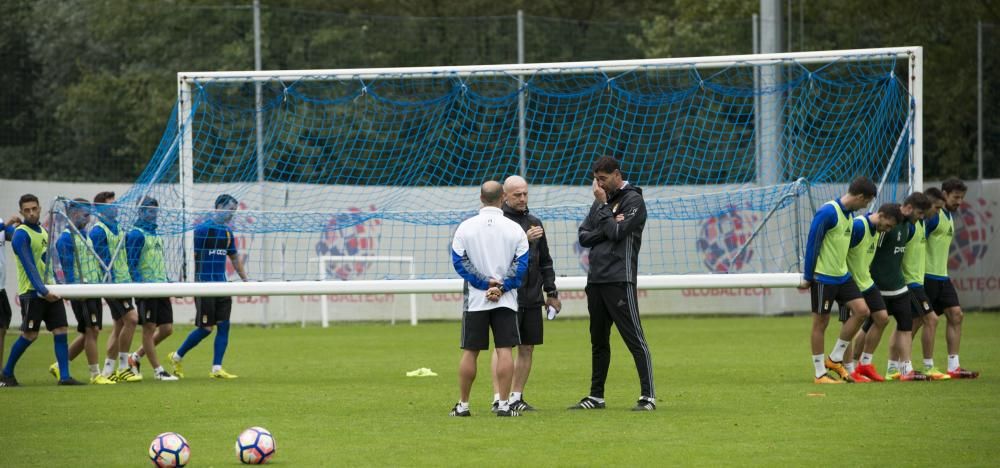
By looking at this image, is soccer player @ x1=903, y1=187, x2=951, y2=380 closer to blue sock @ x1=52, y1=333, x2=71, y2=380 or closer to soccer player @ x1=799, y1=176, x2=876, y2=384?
soccer player @ x1=799, y1=176, x2=876, y2=384

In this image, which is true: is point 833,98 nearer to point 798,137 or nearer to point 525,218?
point 798,137

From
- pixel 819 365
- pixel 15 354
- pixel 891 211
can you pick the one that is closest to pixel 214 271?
pixel 15 354

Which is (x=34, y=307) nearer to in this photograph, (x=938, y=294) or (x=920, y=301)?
(x=920, y=301)

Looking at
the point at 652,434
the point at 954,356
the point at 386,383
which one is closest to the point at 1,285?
the point at 386,383

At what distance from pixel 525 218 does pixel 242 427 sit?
9.59 ft

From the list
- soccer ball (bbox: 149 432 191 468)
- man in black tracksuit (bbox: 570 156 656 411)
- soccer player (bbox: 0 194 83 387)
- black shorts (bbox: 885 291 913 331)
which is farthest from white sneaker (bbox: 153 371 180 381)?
black shorts (bbox: 885 291 913 331)

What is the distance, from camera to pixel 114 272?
574 inches

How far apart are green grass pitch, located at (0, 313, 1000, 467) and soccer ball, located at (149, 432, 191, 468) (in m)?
0.42

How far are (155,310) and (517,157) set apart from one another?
317 inches

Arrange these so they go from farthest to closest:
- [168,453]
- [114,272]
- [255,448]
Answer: [114,272] → [255,448] → [168,453]

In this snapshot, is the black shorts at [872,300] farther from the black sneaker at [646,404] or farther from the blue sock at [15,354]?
the blue sock at [15,354]

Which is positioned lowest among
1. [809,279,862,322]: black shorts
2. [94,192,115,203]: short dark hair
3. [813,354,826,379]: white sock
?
[813,354,826,379]: white sock

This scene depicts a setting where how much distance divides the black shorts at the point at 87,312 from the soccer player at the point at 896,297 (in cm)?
820

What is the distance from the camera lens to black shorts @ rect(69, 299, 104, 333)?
47.7ft
